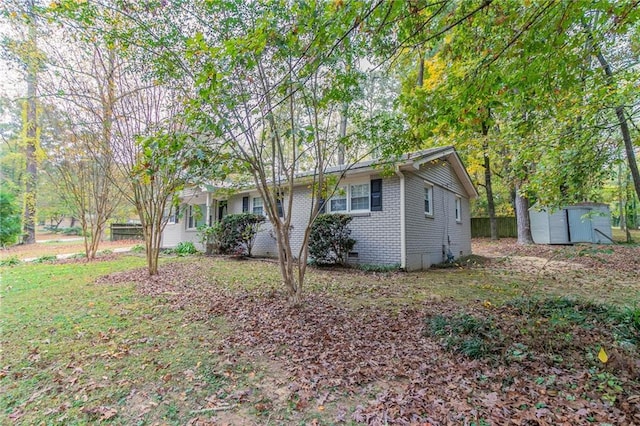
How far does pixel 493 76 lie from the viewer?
3.85 m

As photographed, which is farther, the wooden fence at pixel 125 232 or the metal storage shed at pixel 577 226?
the wooden fence at pixel 125 232

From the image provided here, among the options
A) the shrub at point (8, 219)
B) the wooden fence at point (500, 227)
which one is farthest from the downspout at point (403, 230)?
the shrub at point (8, 219)

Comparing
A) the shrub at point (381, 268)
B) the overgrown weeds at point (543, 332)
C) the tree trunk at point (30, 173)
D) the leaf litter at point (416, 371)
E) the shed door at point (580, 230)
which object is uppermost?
the tree trunk at point (30, 173)

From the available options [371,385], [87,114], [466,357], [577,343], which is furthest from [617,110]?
[87,114]

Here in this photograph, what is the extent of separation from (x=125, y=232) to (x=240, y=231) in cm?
1491

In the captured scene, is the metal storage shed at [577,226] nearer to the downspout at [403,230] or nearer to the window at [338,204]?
the downspout at [403,230]

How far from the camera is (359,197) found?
9547 mm

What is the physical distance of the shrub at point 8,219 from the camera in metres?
13.9

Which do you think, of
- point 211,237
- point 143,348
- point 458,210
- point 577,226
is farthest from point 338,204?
point 577,226

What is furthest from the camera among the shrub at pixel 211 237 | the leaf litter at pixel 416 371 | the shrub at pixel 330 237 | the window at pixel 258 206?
the window at pixel 258 206

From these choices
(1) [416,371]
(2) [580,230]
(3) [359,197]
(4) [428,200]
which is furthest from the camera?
(2) [580,230]

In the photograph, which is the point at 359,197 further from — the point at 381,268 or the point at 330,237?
the point at 381,268

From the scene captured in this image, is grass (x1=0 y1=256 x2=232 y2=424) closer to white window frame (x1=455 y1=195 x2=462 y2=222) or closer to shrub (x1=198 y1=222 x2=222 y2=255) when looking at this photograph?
shrub (x1=198 y1=222 x2=222 y2=255)

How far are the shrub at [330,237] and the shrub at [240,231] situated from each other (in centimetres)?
326
